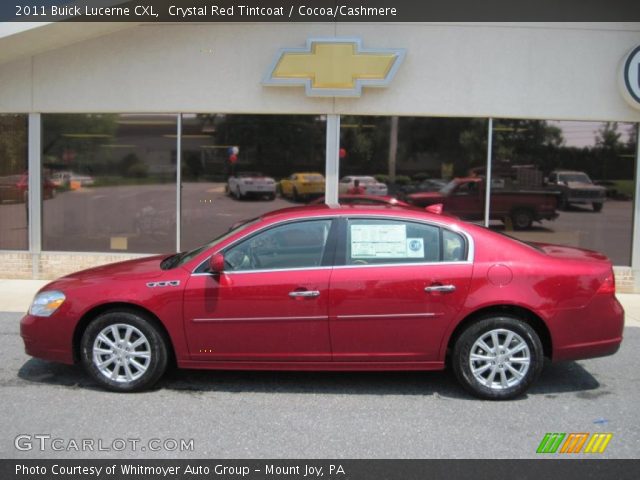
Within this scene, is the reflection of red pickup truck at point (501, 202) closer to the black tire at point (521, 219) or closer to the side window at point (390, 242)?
the black tire at point (521, 219)

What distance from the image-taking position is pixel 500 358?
16.6 feet

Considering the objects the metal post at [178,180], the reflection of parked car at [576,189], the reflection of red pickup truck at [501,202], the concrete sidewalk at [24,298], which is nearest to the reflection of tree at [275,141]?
the metal post at [178,180]

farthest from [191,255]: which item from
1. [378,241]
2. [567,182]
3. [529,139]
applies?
[567,182]

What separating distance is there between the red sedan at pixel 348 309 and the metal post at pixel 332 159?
185 inches

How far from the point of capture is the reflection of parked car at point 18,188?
10391 millimetres

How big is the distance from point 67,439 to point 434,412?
8.60 feet

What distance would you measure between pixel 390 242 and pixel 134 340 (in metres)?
2.20

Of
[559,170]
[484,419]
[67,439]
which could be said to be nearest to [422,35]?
[559,170]

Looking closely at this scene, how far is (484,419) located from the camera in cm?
477

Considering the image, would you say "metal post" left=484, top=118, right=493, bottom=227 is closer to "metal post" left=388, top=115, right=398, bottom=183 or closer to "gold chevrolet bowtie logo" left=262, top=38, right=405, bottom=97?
"metal post" left=388, top=115, right=398, bottom=183

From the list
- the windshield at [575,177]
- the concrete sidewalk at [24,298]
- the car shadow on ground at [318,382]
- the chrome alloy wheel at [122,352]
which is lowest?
the car shadow on ground at [318,382]

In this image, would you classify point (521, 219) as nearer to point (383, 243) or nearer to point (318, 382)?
point (383, 243)

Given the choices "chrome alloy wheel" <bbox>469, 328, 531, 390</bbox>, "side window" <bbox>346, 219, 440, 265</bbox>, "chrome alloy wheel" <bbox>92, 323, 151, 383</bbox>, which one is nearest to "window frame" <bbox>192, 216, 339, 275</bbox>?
"side window" <bbox>346, 219, 440, 265</bbox>

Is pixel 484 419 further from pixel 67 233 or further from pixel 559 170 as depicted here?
pixel 67 233
